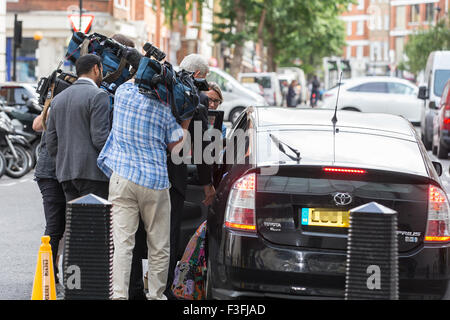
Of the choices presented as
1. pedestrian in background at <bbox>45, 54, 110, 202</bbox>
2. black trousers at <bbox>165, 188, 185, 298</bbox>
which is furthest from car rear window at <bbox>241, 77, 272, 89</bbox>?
black trousers at <bbox>165, 188, 185, 298</bbox>

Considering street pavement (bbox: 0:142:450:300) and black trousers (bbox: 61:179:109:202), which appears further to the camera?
street pavement (bbox: 0:142:450:300)

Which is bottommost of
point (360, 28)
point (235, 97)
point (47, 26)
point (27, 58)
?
point (235, 97)

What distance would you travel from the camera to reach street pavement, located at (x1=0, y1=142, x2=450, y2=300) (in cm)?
830

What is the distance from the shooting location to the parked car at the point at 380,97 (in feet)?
105

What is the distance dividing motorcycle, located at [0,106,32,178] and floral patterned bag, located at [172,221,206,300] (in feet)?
36.9

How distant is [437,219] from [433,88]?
21.0 meters

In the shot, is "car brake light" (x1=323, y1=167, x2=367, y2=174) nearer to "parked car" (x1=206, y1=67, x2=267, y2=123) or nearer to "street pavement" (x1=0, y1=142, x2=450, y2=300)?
"street pavement" (x1=0, y1=142, x2=450, y2=300)

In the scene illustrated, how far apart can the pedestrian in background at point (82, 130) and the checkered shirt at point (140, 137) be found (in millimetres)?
388

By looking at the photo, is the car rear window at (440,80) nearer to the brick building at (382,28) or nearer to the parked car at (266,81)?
the parked car at (266,81)

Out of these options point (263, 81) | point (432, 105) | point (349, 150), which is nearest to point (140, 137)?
point (349, 150)

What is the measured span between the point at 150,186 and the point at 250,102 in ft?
94.1

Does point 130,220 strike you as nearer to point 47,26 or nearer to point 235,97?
point 235,97

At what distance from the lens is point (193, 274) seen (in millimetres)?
7102
